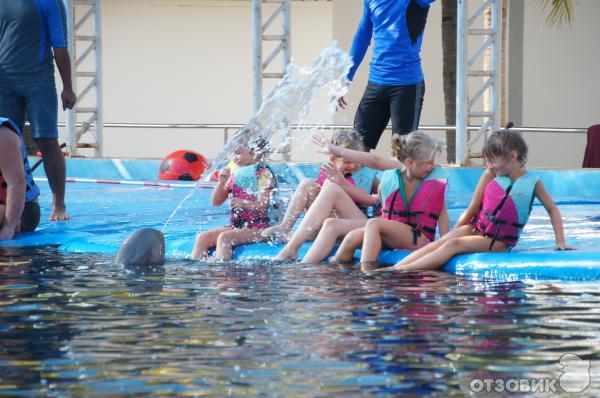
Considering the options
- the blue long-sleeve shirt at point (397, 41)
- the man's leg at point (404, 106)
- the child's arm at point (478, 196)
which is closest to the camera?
the child's arm at point (478, 196)

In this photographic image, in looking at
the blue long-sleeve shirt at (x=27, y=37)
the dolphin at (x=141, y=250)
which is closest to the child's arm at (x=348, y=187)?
the dolphin at (x=141, y=250)

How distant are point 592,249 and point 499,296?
4.08 ft

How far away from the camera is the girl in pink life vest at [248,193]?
761 centimetres

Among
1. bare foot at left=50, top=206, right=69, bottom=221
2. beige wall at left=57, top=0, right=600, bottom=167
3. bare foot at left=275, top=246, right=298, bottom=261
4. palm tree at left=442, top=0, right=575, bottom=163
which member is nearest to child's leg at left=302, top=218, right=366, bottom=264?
bare foot at left=275, top=246, right=298, bottom=261

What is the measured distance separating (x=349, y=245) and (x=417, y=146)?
723 millimetres

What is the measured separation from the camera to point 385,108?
9.13m

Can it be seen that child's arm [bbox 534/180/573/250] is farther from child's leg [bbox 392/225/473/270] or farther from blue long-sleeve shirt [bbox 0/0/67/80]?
blue long-sleeve shirt [bbox 0/0/67/80]

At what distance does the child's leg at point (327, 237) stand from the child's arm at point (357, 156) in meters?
0.40

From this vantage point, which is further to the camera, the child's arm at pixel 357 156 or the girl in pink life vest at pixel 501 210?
the child's arm at pixel 357 156

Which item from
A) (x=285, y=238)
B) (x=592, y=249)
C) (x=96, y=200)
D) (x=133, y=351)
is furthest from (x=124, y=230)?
(x=133, y=351)

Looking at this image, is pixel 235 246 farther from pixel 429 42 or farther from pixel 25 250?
pixel 429 42

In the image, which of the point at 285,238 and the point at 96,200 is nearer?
the point at 285,238

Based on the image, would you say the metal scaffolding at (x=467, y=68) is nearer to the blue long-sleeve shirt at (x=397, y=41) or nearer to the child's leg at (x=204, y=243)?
the blue long-sleeve shirt at (x=397, y=41)

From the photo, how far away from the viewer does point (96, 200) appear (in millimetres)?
11398
